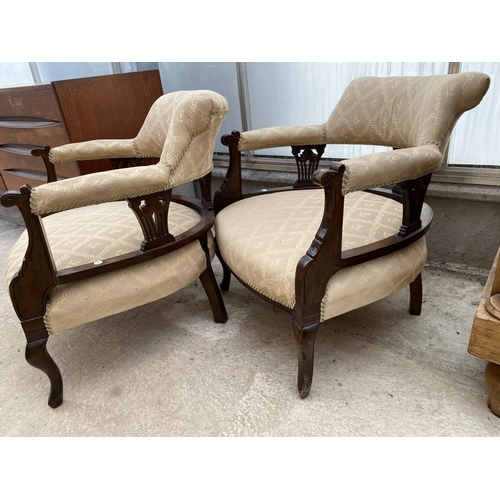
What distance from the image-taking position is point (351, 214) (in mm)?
1349

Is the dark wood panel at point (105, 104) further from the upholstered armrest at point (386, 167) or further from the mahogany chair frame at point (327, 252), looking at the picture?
the upholstered armrest at point (386, 167)

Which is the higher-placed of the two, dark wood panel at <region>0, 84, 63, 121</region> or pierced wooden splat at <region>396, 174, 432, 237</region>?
dark wood panel at <region>0, 84, 63, 121</region>

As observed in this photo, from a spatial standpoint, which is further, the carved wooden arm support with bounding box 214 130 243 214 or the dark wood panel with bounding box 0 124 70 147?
the dark wood panel with bounding box 0 124 70 147

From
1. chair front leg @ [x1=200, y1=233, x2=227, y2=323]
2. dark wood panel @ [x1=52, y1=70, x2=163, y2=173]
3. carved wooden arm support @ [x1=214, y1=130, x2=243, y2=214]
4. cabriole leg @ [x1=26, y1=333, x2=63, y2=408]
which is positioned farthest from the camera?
dark wood panel @ [x1=52, y1=70, x2=163, y2=173]

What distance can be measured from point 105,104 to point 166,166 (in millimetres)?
1017

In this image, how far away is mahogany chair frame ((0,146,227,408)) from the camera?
104 centimetres

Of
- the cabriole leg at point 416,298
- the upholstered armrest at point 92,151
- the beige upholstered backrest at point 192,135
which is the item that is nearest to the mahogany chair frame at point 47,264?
the beige upholstered backrest at point 192,135

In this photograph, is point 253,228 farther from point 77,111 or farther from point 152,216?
point 77,111

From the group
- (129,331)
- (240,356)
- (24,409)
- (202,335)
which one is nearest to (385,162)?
(240,356)

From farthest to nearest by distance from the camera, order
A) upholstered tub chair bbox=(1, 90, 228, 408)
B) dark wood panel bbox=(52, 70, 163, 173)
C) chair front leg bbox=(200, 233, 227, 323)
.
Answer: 1. dark wood panel bbox=(52, 70, 163, 173)
2. chair front leg bbox=(200, 233, 227, 323)
3. upholstered tub chair bbox=(1, 90, 228, 408)

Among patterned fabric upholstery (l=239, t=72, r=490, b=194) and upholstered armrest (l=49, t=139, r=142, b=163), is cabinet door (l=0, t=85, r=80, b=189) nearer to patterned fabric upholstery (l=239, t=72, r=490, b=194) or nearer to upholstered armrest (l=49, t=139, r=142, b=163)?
upholstered armrest (l=49, t=139, r=142, b=163)

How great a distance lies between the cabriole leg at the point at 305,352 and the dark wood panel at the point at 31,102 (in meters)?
1.61

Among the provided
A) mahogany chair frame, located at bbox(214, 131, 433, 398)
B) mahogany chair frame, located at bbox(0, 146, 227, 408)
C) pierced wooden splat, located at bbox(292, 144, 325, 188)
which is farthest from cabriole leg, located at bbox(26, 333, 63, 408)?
pierced wooden splat, located at bbox(292, 144, 325, 188)

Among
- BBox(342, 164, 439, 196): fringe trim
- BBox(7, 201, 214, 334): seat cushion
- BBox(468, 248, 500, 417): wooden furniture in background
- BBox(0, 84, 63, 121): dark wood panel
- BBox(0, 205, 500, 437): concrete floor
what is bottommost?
BBox(0, 205, 500, 437): concrete floor
